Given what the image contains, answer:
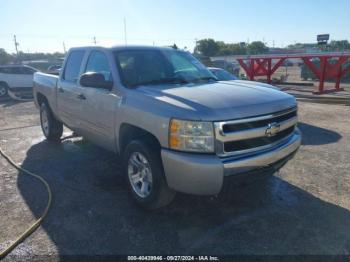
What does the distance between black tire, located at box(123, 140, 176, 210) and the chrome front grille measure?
2.22ft

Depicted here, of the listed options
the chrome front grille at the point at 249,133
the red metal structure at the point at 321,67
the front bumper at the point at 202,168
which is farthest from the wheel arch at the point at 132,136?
the red metal structure at the point at 321,67

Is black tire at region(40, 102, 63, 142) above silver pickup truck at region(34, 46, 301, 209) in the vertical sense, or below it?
below

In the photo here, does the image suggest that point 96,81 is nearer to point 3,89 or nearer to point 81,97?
point 81,97

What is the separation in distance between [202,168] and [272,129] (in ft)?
3.16

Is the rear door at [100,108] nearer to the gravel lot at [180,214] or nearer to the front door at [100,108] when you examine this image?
the front door at [100,108]

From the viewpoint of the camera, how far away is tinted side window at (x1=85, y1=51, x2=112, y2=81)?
433 centimetres

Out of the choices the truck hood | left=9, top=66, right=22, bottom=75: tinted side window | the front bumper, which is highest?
the truck hood

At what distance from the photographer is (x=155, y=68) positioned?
14.3 ft

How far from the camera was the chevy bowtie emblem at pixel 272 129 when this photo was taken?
11.3ft

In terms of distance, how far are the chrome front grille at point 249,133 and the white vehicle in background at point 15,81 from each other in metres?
15.0

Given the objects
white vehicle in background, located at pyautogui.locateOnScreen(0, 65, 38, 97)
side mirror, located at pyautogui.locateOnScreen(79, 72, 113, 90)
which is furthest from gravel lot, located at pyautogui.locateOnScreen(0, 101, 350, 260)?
white vehicle in background, located at pyautogui.locateOnScreen(0, 65, 38, 97)

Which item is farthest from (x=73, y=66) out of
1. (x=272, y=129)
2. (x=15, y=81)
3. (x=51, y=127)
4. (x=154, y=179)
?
(x=15, y=81)

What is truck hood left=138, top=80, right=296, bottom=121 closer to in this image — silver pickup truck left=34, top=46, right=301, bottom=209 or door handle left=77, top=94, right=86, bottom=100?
silver pickup truck left=34, top=46, right=301, bottom=209

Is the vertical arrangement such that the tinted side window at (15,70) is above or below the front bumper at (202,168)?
above
